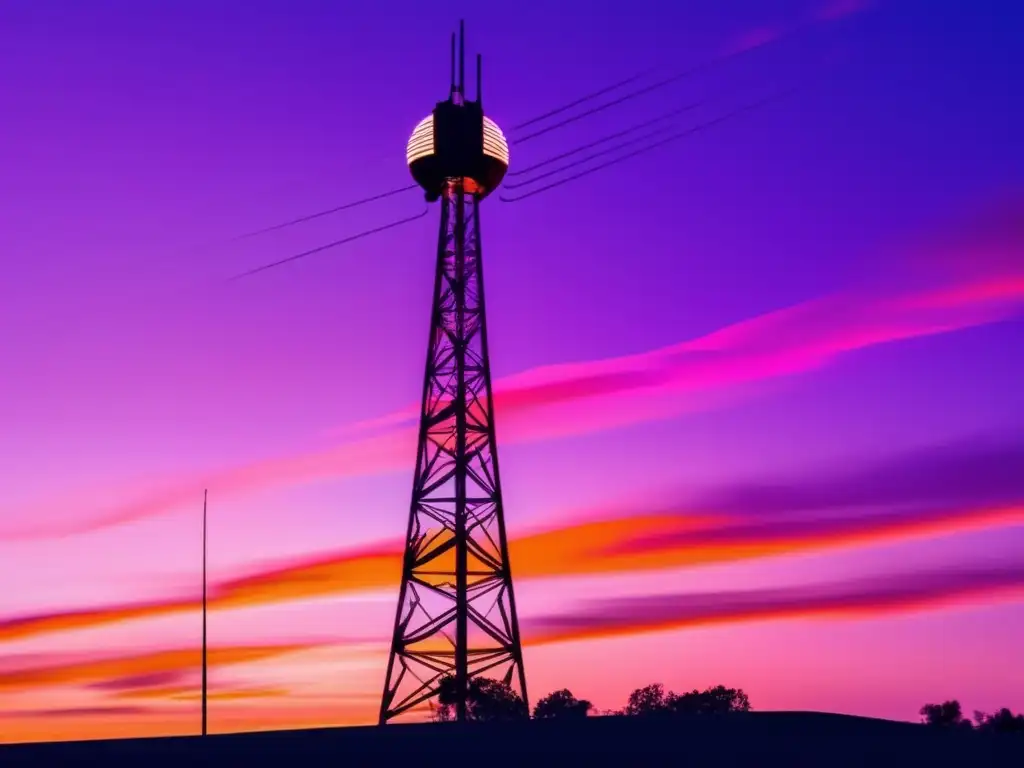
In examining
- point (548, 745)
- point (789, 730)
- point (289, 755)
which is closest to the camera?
point (289, 755)

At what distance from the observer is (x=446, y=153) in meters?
62.3

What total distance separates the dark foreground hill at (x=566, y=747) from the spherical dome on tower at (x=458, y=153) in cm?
3037

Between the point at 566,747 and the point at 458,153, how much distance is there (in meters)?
34.5

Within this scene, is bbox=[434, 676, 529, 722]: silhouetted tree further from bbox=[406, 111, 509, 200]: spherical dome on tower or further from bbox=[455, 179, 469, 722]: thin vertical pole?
bbox=[406, 111, 509, 200]: spherical dome on tower

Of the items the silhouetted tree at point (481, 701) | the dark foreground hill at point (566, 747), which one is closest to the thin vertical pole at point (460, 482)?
the silhouetted tree at point (481, 701)

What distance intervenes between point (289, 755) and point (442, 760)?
341cm

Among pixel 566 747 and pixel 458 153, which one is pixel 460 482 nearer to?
pixel 458 153

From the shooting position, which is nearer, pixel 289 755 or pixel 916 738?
pixel 289 755

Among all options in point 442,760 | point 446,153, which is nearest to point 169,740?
point 442,760

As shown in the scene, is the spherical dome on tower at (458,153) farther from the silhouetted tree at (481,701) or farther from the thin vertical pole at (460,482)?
the silhouetted tree at (481,701)

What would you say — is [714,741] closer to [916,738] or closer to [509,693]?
[916,738]

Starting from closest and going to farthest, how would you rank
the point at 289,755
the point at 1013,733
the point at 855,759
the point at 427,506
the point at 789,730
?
the point at 289,755 → the point at 855,759 → the point at 789,730 → the point at 1013,733 → the point at 427,506

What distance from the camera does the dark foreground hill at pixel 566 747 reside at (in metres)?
31.4

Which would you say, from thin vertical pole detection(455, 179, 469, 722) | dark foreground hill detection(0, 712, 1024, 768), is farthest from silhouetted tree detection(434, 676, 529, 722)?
dark foreground hill detection(0, 712, 1024, 768)
